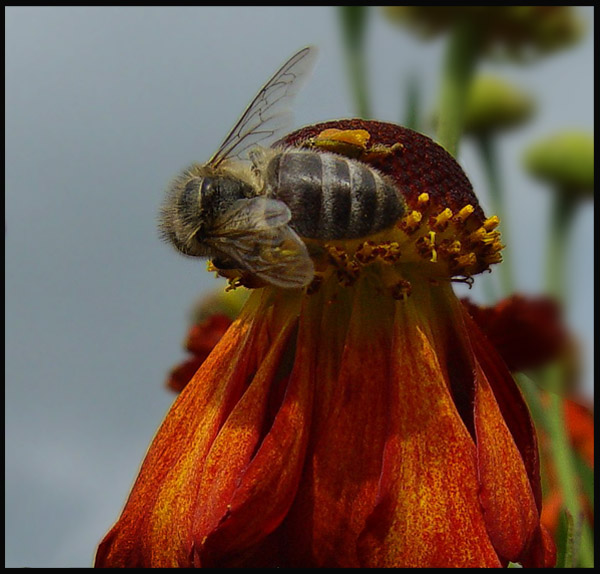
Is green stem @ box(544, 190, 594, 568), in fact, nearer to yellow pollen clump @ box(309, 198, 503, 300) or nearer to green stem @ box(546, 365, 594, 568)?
green stem @ box(546, 365, 594, 568)

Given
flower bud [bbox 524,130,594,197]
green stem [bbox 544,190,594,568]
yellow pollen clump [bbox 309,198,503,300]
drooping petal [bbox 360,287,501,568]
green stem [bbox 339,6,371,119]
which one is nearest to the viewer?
drooping petal [bbox 360,287,501,568]

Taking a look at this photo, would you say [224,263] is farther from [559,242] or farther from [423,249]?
[559,242]

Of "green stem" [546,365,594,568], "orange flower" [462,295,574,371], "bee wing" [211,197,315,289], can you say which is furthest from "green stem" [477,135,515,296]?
"bee wing" [211,197,315,289]

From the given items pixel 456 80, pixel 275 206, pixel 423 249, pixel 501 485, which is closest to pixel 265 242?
pixel 275 206

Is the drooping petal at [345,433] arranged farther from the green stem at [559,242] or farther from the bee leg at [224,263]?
the green stem at [559,242]

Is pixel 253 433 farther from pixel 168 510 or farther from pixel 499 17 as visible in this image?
pixel 499 17

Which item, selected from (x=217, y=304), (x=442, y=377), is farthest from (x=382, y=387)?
(x=217, y=304)

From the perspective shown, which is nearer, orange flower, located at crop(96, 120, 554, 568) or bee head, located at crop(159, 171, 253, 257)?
orange flower, located at crop(96, 120, 554, 568)
